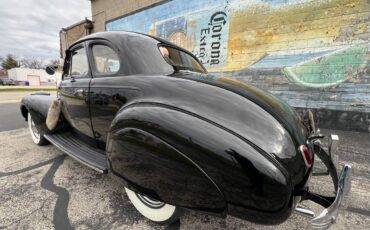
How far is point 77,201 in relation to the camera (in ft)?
7.04

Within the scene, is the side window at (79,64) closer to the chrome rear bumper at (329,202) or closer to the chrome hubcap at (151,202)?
the chrome hubcap at (151,202)

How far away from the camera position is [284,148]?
127cm

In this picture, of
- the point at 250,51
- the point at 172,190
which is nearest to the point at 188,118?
the point at 172,190

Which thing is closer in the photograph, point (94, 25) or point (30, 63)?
point (94, 25)

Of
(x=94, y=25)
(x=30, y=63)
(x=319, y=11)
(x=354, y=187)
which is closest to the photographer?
(x=354, y=187)

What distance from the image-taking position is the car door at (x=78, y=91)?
2.46 metres

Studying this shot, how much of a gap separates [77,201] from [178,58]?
195 cm

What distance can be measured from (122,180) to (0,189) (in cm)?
171

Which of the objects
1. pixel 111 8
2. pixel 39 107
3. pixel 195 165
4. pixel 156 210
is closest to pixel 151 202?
pixel 156 210

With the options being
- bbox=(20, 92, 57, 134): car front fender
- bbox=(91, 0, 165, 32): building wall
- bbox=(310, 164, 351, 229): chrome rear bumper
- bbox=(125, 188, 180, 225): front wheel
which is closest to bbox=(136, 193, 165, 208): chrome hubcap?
bbox=(125, 188, 180, 225): front wheel

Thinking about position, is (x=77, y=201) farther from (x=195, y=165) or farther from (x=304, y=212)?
(x=304, y=212)

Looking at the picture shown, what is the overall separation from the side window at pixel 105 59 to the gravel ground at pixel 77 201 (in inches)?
53.9

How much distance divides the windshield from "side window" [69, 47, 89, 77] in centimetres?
109

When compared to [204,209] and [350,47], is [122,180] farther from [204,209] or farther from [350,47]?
[350,47]
